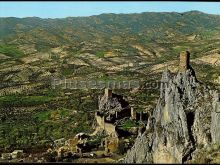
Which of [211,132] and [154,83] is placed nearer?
[211,132]

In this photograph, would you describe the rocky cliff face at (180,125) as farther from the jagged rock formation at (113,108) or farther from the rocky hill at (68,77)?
the jagged rock formation at (113,108)

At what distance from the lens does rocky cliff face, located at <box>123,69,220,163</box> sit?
33219mm

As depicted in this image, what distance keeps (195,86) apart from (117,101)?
23277 mm

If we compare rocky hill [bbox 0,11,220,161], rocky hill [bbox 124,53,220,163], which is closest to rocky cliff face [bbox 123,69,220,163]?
rocky hill [bbox 124,53,220,163]

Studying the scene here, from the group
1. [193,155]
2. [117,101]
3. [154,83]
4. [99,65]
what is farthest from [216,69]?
[193,155]

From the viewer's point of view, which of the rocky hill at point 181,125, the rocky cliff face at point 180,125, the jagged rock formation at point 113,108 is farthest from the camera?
the jagged rock formation at point 113,108

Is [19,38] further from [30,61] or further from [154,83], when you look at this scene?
[154,83]

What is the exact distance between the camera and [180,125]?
35281 mm

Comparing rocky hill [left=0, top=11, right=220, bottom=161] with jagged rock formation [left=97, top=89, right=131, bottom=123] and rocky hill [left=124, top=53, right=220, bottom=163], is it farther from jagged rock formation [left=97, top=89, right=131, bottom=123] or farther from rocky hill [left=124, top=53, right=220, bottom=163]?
jagged rock formation [left=97, top=89, right=131, bottom=123]

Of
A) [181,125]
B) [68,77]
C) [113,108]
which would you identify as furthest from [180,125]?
[68,77]

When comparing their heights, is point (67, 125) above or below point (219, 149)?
below

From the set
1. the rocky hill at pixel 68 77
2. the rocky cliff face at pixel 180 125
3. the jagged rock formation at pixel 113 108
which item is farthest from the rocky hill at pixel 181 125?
the jagged rock formation at pixel 113 108

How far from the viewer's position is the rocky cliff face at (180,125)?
33.2 m

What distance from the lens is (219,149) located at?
96.9 feet
